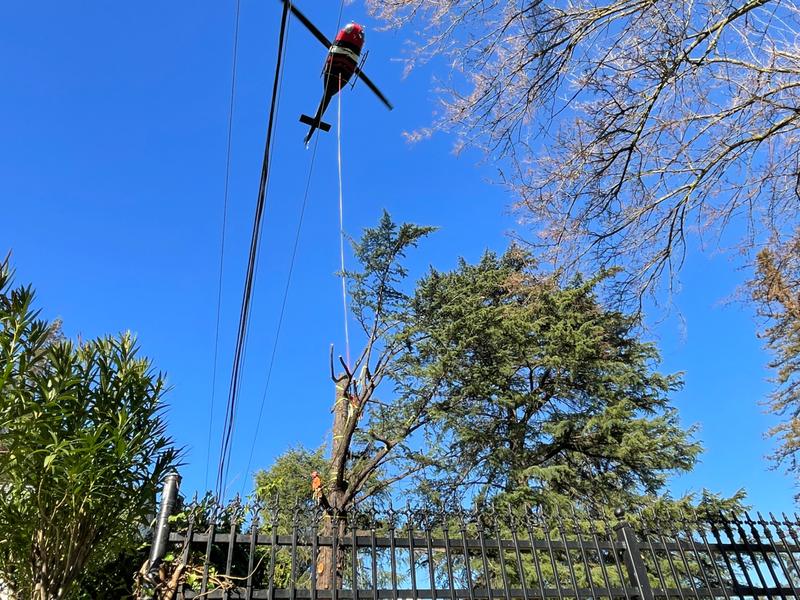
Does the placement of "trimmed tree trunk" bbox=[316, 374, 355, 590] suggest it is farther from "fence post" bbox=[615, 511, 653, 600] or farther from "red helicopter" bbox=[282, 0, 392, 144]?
"red helicopter" bbox=[282, 0, 392, 144]

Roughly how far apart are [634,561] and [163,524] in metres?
2.88

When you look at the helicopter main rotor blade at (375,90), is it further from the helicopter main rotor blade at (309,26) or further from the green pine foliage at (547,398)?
the green pine foliage at (547,398)

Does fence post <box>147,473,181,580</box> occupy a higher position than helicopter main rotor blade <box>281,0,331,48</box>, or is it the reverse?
helicopter main rotor blade <box>281,0,331,48</box>

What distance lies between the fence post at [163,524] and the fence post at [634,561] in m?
2.84

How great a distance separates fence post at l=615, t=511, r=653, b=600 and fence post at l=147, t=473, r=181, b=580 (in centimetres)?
284

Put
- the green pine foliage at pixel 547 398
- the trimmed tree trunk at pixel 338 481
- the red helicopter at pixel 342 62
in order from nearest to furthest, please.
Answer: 1. the red helicopter at pixel 342 62
2. the trimmed tree trunk at pixel 338 481
3. the green pine foliage at pixel 547 398

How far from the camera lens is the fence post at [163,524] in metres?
2.26

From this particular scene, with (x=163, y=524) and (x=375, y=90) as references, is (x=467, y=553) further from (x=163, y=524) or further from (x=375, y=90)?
(x=375, y=90)

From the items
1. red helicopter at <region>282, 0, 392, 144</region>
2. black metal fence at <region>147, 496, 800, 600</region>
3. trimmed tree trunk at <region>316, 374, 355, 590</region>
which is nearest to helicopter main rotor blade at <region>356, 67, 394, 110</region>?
red helicopter at <region>282, 0, 392, 144</region>

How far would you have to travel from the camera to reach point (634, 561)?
2.92m

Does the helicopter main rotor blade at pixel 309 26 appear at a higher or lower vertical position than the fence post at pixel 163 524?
higher

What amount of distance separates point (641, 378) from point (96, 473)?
10851 mm

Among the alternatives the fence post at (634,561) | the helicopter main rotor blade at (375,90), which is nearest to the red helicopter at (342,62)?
the helicopter main rotor blade at (375,90)

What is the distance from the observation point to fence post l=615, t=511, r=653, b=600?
284 cm
